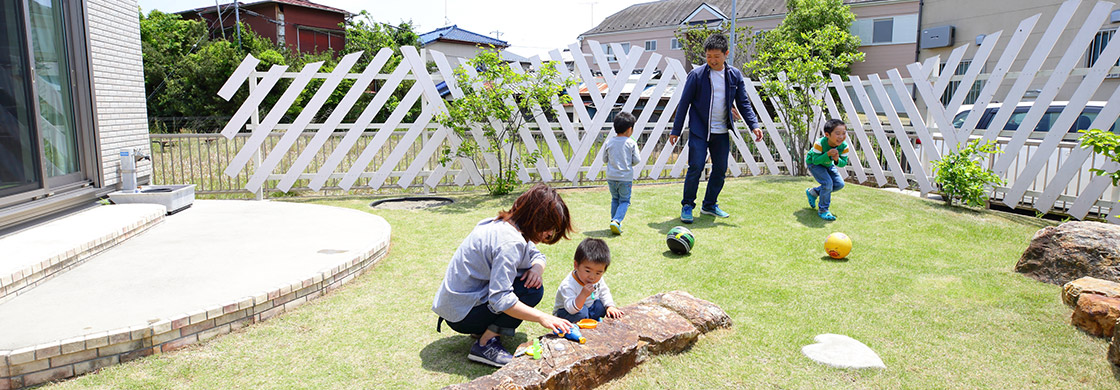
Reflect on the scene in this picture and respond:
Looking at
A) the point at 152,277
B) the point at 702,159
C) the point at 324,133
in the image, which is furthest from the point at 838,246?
the point at 324,133

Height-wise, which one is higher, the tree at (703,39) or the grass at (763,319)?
the tree at (703,39)

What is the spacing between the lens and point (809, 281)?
14.1 feet

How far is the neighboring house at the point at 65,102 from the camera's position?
4707 mm

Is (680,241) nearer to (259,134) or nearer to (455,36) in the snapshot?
(259,134)

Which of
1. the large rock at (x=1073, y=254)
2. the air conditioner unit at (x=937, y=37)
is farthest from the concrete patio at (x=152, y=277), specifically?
the air conditioner unit at (x=937, y=37)

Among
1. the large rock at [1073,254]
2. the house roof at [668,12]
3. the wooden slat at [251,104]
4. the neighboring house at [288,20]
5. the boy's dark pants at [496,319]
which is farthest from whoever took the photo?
the house roof at [668,12]

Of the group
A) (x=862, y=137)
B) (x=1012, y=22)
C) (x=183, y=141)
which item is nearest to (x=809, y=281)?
(x=862, y=137)

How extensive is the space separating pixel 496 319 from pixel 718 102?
12.6 ft

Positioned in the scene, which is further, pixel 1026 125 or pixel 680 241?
pixel 1026 125

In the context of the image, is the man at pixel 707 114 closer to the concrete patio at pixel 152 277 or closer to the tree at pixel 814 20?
the concrete patio at pixel 152 277

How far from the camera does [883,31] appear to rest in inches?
1124

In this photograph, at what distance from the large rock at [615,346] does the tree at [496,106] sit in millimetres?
4795

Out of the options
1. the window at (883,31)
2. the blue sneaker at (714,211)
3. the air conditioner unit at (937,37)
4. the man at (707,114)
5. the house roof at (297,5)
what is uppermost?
the house roof at (297,5)

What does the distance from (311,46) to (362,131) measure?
27.7m
